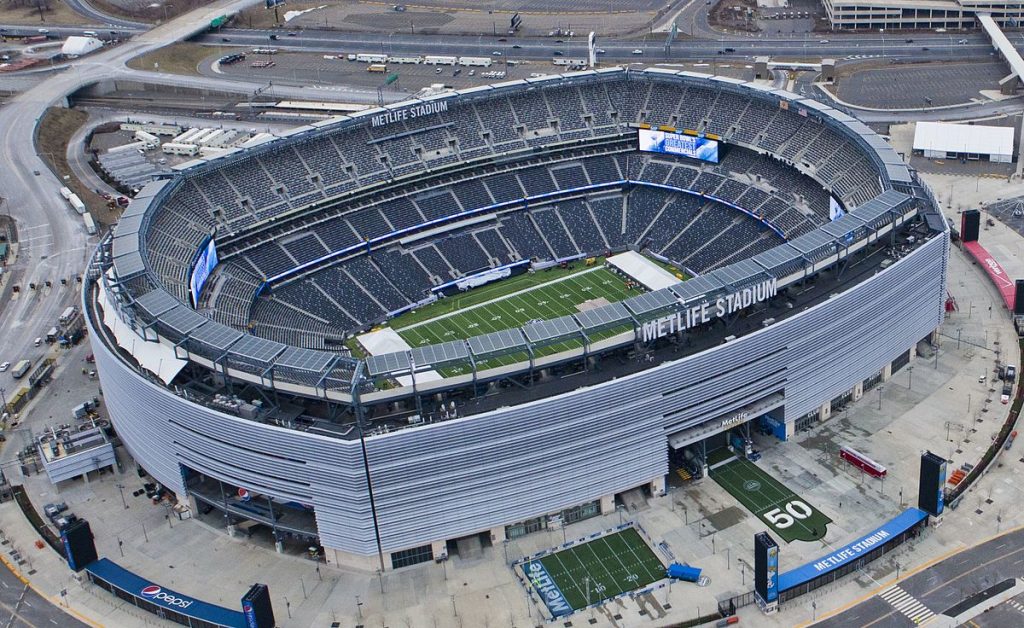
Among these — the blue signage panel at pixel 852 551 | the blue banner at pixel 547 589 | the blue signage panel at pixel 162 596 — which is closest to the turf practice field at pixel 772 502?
the blue signage panel at pixel 852 551

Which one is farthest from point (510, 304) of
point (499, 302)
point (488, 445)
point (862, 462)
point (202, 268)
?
point (862, 462)

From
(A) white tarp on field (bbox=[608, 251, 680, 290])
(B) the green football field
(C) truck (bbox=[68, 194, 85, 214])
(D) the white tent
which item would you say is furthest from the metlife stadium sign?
(C) truck (bbox=[68, 194, 85, 214])

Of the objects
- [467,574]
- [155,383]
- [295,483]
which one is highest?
[155,383]

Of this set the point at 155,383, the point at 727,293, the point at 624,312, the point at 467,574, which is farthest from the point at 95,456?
the point at 727,293

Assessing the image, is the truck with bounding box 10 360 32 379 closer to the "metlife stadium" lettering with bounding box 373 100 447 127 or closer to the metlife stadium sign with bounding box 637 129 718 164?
the "metlife stadium" lettering with bounding box 373 100 447 127

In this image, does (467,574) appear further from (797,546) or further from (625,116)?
(625,116)

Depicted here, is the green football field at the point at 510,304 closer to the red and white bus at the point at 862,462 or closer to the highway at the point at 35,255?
the red and white bus at the point at 862,462
